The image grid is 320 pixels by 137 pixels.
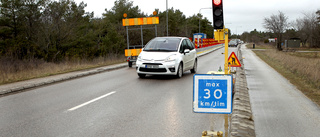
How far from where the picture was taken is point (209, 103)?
4551 mm

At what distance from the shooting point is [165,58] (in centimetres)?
1226

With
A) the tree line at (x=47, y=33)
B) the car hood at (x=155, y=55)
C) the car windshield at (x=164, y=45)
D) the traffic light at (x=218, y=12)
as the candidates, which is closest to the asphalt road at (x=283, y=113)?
the traffic light at (x=218, y=12)

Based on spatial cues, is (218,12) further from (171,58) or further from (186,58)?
(186,58)

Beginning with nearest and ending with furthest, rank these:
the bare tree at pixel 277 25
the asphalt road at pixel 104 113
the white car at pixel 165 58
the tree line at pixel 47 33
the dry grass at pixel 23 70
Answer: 1. the asphalt road at pixel 104 113
2. the white car at pixel 165 58
3. the dry grass at pixel 23 70
4. the tree line at pixel 47 33
5. the bare tree at pixel 277 25

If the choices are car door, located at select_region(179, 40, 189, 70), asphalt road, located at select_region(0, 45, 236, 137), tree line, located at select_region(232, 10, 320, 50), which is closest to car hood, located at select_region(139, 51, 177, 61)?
car door, located at select_region(179, 40, 189, 70)

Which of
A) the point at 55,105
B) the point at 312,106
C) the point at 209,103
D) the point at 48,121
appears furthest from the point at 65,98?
the point at 312,106

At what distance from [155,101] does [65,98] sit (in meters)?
2.60

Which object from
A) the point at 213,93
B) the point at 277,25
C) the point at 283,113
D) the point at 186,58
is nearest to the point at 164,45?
the point at 186,58

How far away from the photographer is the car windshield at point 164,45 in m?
13.2

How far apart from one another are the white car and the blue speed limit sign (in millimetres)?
7517

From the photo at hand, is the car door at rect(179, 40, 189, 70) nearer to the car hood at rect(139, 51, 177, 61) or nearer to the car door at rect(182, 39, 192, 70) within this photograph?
the car door at rect(182, 39, 192, 70)

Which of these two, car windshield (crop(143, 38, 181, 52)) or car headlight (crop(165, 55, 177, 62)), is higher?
car windshield (crop(143, 38, 181, 52))

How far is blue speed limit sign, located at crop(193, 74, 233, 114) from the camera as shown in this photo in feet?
14.7

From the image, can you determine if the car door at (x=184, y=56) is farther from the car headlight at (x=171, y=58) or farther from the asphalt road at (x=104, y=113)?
the asphalt road at (x=104, y=113)
